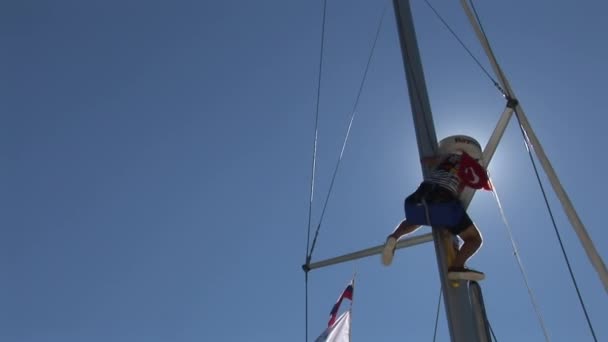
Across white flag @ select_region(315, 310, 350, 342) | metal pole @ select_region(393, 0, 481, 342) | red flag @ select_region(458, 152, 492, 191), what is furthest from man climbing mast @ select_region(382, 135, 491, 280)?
white flag @ select_region(315, 310, 350, 342)

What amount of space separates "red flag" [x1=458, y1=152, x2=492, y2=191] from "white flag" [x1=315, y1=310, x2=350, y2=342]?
315 centimetres

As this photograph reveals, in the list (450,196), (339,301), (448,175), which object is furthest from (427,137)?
(339,301)

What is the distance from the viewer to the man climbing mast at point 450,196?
411 centimetres

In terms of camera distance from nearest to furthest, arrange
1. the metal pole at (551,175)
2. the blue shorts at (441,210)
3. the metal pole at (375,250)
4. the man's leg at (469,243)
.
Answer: the metal pole at (551,175), the man's leg at (469,243), the blue shorts at (441,210), the metal pole at (375,250)

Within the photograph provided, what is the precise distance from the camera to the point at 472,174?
14.0 ft

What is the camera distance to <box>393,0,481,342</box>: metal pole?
3459 mm

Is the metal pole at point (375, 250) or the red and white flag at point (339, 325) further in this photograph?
the red and white flag at point (339, 325)

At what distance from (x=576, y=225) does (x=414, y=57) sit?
2.20 meters

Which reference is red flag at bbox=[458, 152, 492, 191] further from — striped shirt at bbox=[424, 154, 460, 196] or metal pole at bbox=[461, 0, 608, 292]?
metal pole at bbox=[461, 0, 608, 292]

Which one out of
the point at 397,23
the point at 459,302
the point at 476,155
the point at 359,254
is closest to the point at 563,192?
the point at 476,155

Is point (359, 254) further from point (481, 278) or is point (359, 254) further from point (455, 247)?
point (481, 278)

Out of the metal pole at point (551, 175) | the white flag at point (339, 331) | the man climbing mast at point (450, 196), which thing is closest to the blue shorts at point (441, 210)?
the man climbing mast at point (450, 196)

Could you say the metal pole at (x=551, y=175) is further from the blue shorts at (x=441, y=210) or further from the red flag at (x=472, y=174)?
Answer: the blue shorts at (x=441, y=210)

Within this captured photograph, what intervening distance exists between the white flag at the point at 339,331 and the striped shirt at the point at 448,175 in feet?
10.1
